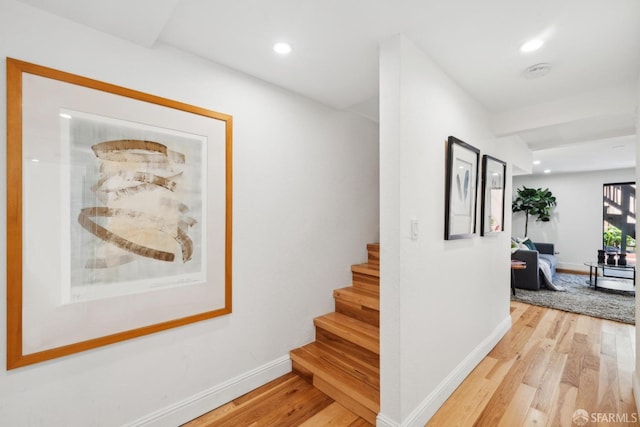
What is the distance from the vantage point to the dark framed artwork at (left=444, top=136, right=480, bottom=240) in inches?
78.4

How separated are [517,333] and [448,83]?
110 inches

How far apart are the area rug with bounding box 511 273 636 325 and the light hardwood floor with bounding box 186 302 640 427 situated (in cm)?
97

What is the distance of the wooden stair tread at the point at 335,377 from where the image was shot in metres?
1.82

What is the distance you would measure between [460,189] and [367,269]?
43.7 inches

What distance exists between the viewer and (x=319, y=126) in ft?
8.28

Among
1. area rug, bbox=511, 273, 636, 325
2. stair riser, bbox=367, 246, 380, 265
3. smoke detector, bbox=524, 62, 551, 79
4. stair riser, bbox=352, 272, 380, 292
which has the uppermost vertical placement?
smoke detector, bbox=524, 62, 551, 79

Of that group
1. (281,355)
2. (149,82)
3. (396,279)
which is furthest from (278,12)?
(281,355)

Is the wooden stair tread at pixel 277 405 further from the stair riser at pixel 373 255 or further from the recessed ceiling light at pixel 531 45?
the recessed ceiling light at pixel 531 45

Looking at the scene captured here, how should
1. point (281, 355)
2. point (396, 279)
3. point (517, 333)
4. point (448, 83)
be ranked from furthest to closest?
point (517, 333) → point (281, 355) → point (448, 83) → point (396, 279)

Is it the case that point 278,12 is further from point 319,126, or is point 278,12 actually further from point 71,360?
point 71,360

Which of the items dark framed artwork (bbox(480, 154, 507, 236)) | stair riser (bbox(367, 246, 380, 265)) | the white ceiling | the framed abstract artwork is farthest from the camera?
stair riser (bbox(367, 246, 380, 265))

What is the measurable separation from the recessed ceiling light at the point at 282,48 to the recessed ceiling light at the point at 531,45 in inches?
53.9

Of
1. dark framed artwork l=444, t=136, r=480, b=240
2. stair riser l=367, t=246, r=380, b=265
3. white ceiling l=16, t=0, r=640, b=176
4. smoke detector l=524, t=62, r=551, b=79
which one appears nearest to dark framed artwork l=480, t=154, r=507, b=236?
dark framed artwork l=444, t=136, r=480, b=240

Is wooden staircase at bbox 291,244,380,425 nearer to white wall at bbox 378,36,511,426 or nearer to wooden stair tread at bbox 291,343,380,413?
wooden stair tread at bbox 291,343,380,413
